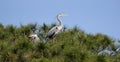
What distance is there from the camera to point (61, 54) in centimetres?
839

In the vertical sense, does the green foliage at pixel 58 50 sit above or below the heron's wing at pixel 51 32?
below

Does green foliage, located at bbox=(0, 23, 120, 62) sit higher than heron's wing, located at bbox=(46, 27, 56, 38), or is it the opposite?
heron's wing, located at bbox=(46, 27, 56, 38)

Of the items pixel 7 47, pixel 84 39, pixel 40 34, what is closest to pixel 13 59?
pixel 7 47

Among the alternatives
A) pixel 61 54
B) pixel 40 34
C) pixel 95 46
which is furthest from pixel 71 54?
pixel 40 34

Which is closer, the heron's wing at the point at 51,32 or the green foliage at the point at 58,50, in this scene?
the green foliage at the point at 58,50

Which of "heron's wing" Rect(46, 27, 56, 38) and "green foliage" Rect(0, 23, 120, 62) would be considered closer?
"green foliage" Rect(0, 23, 120, 62)

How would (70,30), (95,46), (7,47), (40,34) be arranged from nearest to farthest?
(7,47), (95,46), (70,30), (40,34)

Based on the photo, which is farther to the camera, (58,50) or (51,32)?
(51,32)

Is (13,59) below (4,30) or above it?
below

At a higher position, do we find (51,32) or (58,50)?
(51,32)

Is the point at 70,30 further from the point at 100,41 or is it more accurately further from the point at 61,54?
the point at 61,54

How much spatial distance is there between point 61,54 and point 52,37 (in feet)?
11.4

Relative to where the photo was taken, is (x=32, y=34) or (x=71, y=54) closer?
(x=71, y=54)

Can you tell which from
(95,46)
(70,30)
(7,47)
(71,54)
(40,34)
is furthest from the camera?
(40,34)
